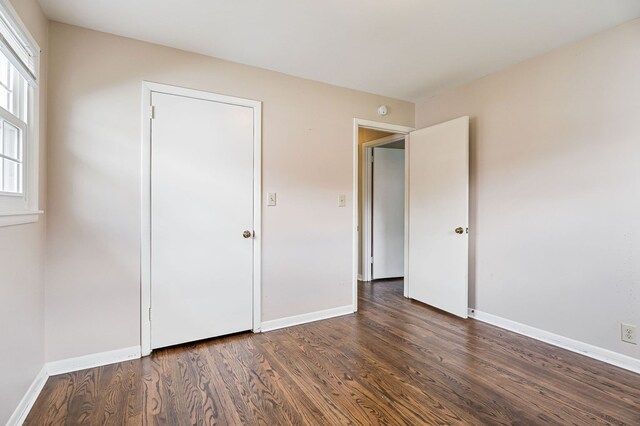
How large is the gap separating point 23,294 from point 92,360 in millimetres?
750

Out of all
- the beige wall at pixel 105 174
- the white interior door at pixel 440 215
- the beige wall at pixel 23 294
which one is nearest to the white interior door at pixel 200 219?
the beige wall at pixel 105 174

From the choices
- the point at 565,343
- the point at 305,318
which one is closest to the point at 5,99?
the point at 305,318

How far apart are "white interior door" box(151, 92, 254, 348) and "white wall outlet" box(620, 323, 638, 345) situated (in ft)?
8.97

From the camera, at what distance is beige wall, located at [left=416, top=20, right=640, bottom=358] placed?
83.9 inches

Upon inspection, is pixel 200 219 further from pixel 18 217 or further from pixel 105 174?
pixel 18 217

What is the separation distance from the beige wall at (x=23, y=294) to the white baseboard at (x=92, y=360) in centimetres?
11

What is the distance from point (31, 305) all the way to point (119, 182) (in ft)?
2.93

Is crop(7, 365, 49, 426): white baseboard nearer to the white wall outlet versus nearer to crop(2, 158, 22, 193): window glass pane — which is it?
crop(2, 158, 22, 193): window glass pane

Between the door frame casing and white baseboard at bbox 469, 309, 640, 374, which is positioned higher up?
the door frame casing

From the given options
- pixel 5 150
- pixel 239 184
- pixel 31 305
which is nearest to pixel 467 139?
pixel 239 184

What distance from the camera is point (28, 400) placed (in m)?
1.72

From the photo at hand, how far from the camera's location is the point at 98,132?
2.17 metres

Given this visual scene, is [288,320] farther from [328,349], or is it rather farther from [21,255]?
[21,255]

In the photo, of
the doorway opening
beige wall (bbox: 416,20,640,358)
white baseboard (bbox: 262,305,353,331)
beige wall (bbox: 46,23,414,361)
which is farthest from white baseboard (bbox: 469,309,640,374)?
beige wall (bbox: 46,23,414,361)
